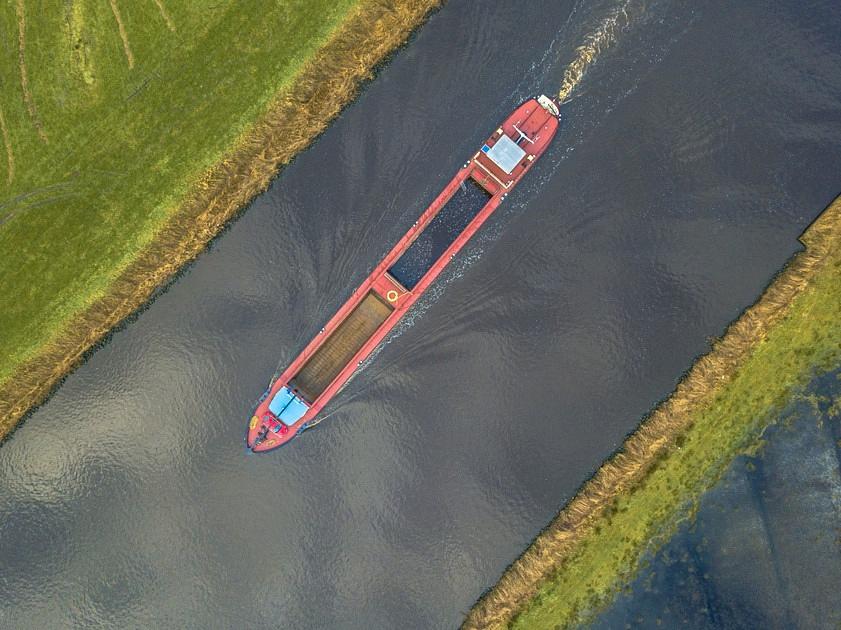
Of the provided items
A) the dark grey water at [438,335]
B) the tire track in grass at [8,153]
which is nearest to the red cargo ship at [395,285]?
the dark grey water at [438,335]

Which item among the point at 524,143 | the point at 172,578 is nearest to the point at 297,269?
the point at 524,143

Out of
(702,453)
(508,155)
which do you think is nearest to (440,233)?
(508,155)

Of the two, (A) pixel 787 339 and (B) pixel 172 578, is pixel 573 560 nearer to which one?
(A) pixel 787 339

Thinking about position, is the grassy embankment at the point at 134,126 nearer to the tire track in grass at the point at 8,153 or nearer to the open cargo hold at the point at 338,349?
the tire track in grass at the point at 8,153

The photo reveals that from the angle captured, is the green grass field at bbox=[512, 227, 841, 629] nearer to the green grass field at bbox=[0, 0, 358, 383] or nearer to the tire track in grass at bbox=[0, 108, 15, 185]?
the green grass field at bbox=[0, 0, 358, 383]

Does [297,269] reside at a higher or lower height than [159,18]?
lower

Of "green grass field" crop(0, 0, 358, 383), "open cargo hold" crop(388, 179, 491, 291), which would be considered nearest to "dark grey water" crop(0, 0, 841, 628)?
"open cargo hold" crop(388, 179, 491, 291)

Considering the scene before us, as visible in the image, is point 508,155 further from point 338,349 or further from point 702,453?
point 702,453
